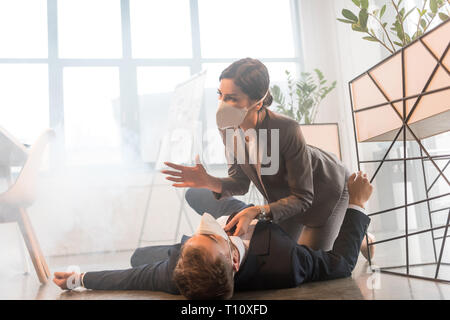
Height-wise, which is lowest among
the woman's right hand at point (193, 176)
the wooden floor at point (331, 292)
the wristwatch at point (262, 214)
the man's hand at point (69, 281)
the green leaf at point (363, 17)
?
the wooden floor at point (331, 292)

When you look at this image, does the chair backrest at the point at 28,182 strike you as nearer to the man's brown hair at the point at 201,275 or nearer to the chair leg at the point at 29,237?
the chair leg at the point at 29,237

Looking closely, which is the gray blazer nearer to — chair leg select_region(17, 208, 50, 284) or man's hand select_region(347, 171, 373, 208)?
man's hand select_region(347, 171, 373, 208)

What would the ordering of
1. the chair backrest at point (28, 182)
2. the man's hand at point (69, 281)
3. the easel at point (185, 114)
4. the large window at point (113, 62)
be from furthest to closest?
1. the large window at point (113, 62)
2. the easel at point (185, 114)
3. the chair backrest at point (28, 182)
4. the man's hand at point (69, 281)

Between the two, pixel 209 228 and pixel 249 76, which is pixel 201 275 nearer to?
pixel 209 228

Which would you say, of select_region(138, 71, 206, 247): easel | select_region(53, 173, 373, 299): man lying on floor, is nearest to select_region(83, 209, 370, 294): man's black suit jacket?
select_region(53, 173, 373, 299): man lying on floor

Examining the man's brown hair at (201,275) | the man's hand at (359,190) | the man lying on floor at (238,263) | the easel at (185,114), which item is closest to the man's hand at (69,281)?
the man lying on floor at (238,263)

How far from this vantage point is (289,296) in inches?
39.8

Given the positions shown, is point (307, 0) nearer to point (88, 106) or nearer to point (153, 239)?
point (88, 106)

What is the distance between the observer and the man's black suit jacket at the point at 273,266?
108cm

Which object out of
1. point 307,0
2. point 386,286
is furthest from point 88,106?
point 386,286

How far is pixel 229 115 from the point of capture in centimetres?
115

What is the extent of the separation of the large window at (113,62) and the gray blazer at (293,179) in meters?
2.06

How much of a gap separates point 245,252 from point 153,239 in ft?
7.00

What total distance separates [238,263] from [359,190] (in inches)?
19.4
